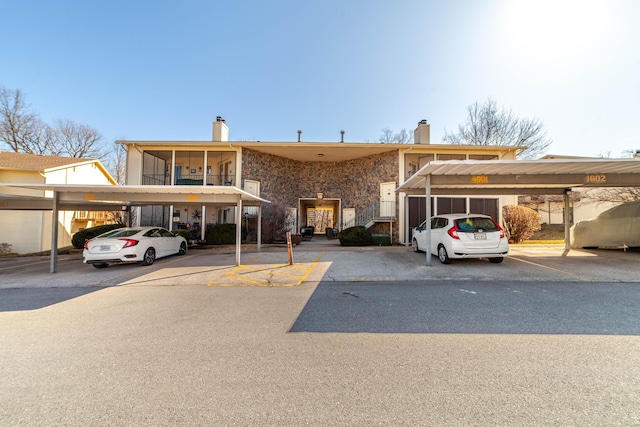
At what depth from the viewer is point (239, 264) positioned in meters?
8.90

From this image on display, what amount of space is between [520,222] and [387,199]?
6.91 m

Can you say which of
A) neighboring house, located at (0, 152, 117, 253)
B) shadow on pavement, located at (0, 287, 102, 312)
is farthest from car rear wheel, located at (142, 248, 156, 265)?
neighboring house, located at (0, 152, 117, 253)

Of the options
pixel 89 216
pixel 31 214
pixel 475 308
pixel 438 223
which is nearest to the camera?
pixel 475 308

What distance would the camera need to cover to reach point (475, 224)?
805 centimetres

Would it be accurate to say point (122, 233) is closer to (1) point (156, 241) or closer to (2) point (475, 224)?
(1) point (156, 241)

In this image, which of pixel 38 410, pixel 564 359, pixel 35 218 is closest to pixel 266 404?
pixel 38 410

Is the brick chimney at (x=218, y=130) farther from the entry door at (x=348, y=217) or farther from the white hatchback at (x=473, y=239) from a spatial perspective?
the white hatchback at (x=473, y=239)

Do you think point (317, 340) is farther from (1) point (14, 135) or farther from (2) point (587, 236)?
(1) point (14, 135)

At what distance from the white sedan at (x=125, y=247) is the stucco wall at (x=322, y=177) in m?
7.15

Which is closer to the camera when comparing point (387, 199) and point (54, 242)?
point (54, 242)

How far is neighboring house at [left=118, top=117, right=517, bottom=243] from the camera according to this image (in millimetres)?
15562

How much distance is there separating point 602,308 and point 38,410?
7.15m

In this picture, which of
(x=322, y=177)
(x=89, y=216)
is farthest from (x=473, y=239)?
(x=89, y=216)

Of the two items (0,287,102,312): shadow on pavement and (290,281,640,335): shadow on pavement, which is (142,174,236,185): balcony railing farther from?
(290,281,640,335): shadow on pavement
